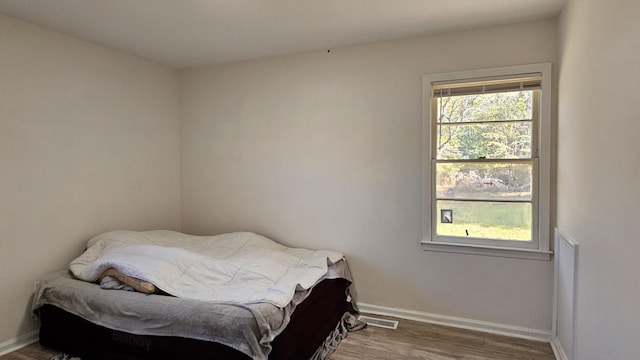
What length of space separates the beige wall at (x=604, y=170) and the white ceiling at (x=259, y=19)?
67cm


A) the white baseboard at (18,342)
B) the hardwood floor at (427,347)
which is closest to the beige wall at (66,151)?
the white baseboard at (18,342)

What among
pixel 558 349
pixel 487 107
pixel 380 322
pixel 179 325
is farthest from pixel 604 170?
pixel 179 325

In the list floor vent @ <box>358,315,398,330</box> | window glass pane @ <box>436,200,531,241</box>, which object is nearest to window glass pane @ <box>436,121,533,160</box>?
window glass pane @ <box>436,200,531,241</box>

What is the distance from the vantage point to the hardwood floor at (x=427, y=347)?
243cm

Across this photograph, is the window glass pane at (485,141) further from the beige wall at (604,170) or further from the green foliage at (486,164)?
the beige wall at (604,170)

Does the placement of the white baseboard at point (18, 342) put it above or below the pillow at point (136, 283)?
below

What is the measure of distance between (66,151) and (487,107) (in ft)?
11.0

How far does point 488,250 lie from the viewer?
9.09 ft

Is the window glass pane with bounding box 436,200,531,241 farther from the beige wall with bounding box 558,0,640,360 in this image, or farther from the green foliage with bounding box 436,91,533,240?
the beige wall with bounding box 558,0,640,360

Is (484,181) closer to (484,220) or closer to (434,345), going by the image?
(484,220)

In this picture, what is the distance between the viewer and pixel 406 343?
103 inches

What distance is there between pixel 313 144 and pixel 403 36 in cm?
119

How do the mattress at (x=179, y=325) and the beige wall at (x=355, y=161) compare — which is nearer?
the mattress at (x=179, y=325)

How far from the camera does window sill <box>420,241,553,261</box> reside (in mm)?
2641
